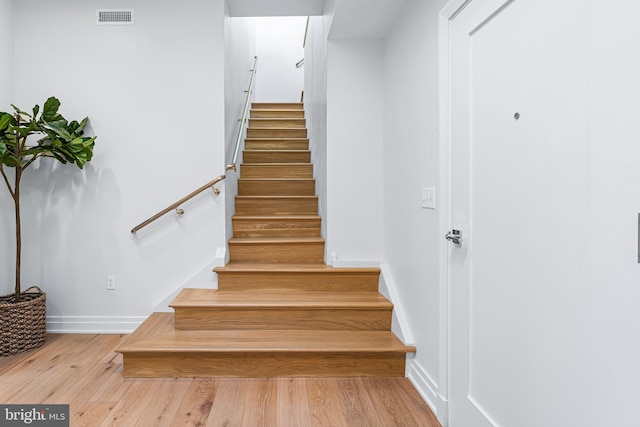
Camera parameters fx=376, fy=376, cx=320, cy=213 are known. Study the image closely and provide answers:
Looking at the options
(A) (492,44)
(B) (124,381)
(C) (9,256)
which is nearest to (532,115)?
(A) (492,44)

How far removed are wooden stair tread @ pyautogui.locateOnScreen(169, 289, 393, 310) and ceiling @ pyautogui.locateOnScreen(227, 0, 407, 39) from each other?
1.86m

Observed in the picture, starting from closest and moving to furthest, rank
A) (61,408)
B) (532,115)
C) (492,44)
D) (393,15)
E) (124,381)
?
1. (532,115)
2. (492,44)
3. (61,408)
4. (124,381)
5. (393,15)

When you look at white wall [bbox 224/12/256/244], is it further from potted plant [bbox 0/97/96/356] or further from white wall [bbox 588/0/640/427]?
white wall [bbox 588/0/640/427]

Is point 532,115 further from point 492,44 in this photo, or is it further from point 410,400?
point 410,400

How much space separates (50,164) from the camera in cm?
287

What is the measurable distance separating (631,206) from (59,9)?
146 inches

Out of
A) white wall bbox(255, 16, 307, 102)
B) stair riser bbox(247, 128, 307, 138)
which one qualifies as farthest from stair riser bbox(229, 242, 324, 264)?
white wall bbox(255, 16, 307, 102)

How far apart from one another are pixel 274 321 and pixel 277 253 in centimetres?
72

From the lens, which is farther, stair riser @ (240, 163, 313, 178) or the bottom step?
stair riser @ (240, 163, 313, 178)

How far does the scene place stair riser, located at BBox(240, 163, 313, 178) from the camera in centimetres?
411

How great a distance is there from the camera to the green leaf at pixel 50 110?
256cm

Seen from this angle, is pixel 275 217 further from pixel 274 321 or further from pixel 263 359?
pixel 263 359

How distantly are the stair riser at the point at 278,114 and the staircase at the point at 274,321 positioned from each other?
242 cm

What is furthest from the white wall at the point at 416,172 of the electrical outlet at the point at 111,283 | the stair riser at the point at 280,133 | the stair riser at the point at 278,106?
the stair riser at the point at 278,106
